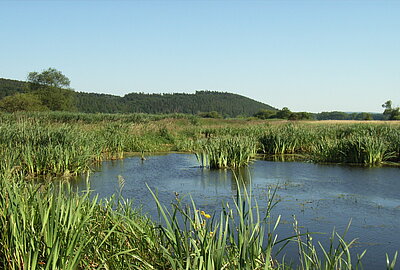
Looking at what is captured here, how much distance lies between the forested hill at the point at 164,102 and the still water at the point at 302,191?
331ft

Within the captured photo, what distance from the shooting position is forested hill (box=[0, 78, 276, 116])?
114 m

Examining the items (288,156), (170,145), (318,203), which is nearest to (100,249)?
(318,203)

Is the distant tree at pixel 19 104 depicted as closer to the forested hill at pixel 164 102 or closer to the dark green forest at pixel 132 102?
the dark green forest at pixel 132 102

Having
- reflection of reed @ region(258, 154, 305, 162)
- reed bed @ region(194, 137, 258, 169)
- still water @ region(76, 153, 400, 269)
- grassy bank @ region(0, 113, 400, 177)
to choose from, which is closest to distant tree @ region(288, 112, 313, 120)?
grassy bank @ region(0, 113, 400, 177)

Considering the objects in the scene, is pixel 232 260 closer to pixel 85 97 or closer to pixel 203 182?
pixel 203 182

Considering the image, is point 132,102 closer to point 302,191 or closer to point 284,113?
point 284,113

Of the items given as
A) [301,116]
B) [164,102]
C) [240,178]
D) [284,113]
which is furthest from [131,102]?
[240,178]

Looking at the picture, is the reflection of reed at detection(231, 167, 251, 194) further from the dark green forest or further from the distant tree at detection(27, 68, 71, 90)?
the distant tree at detection(27, 68, 71, 90)

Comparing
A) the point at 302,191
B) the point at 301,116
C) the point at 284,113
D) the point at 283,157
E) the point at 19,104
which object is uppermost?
the point at 19,104

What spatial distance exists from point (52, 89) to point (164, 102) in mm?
51389

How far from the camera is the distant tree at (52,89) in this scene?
248ft

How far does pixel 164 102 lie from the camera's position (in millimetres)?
126125

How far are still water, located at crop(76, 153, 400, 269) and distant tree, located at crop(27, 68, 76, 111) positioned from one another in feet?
211

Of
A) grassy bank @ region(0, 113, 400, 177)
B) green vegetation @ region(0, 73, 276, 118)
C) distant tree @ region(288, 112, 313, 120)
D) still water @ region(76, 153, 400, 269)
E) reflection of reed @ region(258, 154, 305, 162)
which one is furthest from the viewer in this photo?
green vegetation @ region(0, 73, 276, 118)
